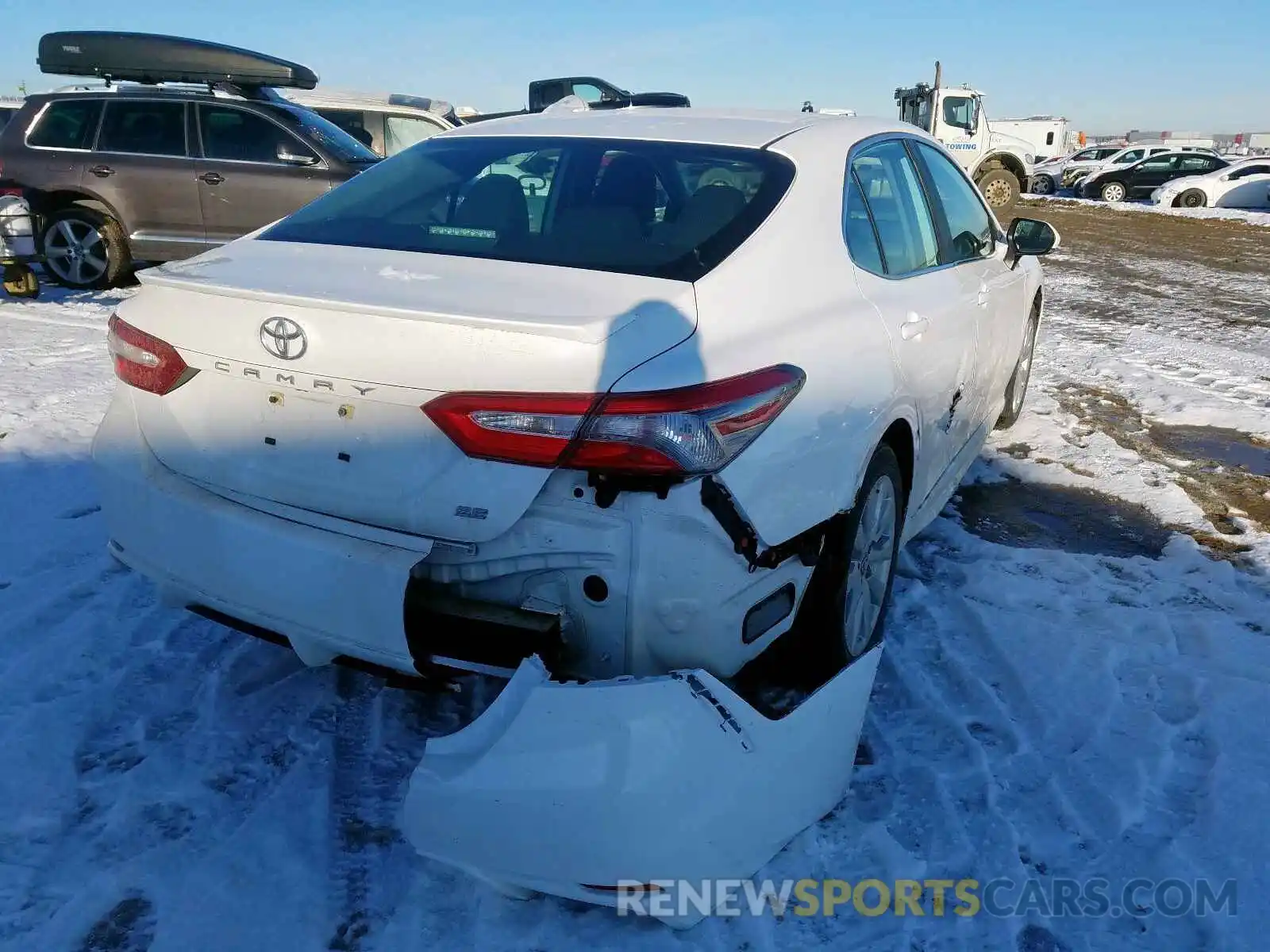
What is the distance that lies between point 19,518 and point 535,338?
2915 millimetres

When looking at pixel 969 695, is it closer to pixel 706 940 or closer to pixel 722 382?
pixel 706 940

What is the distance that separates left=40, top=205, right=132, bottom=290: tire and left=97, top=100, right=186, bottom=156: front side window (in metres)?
0.66

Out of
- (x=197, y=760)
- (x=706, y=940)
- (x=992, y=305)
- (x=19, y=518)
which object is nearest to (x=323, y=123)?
(x=19, y=518)

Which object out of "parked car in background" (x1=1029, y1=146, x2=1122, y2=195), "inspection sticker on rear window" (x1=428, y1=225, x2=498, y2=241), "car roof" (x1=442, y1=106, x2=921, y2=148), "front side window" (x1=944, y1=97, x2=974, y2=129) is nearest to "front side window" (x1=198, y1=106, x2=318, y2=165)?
"car roof" (x1=442, y1=106, x2=921, y2=148)

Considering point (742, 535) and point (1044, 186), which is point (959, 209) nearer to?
point (742, 535)

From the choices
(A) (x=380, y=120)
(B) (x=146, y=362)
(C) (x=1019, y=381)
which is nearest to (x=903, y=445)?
(B) (x=146, y=362)

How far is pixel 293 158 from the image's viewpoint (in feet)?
28.2

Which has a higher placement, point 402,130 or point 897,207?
point 402,130

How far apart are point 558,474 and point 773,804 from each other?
0.79 meters

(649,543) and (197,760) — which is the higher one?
(649,543)

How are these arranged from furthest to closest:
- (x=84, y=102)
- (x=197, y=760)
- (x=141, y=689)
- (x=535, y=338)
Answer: (x=84, y=102)
(x=141, y=689)
(x=197, y=760)
(x=535, y=338)

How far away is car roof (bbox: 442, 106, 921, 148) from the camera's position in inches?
111

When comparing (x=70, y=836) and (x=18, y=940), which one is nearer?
(x=18, y=940)

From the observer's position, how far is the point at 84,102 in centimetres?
873
